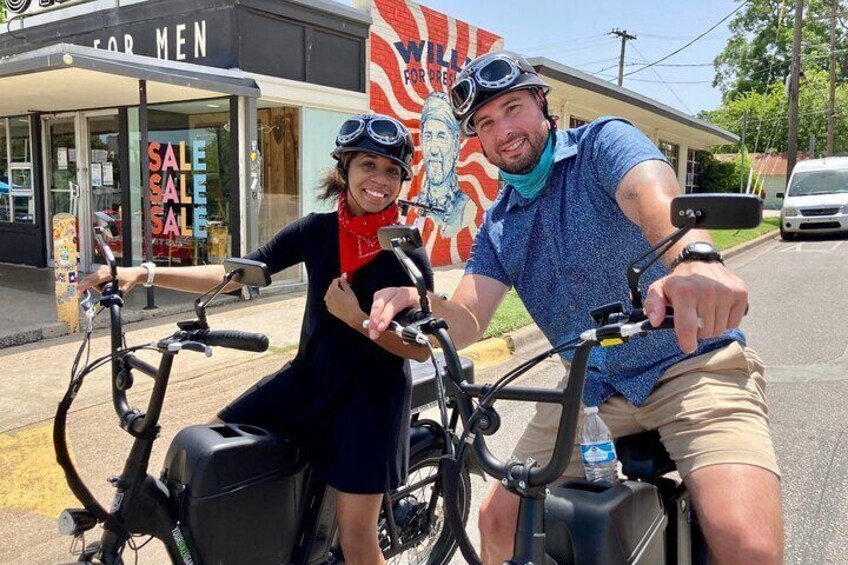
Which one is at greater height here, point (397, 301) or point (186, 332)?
point (397, 301)

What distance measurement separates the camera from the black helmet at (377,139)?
2734 millimetres

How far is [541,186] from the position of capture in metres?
2.32

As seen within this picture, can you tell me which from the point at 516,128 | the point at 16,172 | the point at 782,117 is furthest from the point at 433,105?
the point at 782,117

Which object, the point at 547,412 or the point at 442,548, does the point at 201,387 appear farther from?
the point at 547,412

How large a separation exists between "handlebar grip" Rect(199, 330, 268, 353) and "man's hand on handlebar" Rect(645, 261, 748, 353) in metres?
1.23

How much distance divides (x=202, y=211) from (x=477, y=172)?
19.6 ft

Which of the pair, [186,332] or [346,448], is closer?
[186,332]

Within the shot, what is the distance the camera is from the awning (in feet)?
25.3

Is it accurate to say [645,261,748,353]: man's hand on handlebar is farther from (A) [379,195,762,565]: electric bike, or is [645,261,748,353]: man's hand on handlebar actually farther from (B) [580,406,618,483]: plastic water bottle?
(B) [580,406,618,483]: plastic water bottle

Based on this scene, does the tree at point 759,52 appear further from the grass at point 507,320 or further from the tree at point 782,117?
the grass at point 507,320

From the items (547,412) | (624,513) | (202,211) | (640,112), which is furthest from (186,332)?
(640,112)

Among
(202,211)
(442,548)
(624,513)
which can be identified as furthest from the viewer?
(202,211)

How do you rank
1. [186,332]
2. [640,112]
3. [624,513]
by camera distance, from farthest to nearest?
[640,112], [186,332], [624,513]

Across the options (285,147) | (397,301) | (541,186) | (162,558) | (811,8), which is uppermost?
(811,8)
